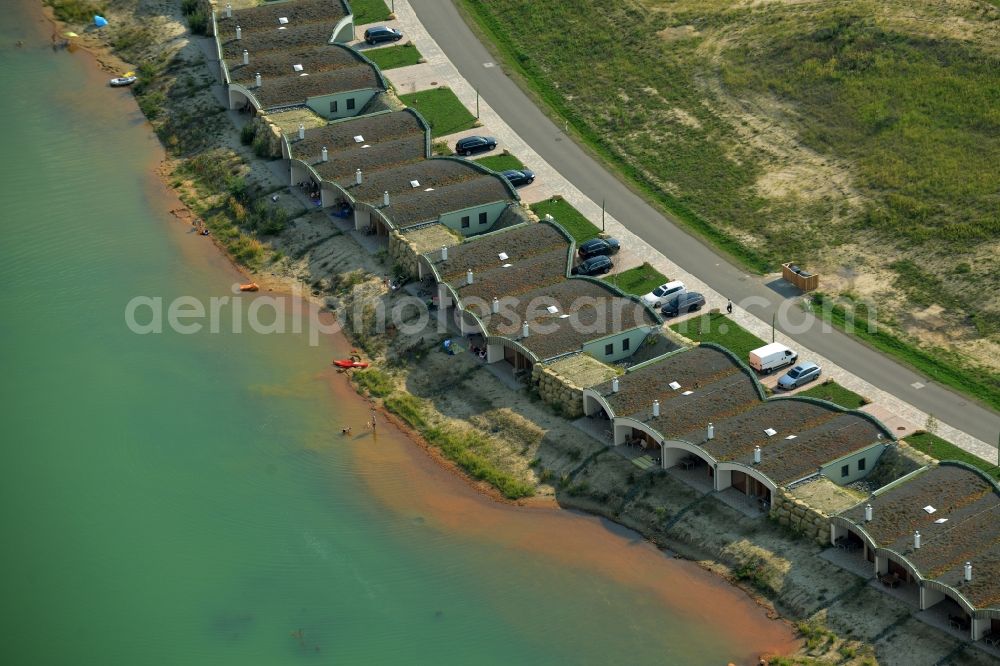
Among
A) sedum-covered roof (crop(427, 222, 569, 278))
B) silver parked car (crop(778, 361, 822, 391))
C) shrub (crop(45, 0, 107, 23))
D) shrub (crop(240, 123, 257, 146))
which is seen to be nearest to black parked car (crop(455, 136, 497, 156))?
sedum-covered roof (crop(427, 222, 569, 278))

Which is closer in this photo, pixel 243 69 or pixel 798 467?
pixel 798 467

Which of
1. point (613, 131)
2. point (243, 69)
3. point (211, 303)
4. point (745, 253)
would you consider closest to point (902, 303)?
point (745, 253)

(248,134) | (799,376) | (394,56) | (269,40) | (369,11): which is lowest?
(799,376)

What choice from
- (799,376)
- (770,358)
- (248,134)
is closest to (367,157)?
(248,134)

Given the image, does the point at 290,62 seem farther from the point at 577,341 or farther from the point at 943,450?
the point at 943,450

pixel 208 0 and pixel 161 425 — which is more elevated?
pixel 208 0

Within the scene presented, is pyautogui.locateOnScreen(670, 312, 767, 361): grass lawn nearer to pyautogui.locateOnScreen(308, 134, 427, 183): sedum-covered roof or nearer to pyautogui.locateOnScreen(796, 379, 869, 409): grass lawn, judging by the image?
pyautogui.locateOnScreen(796, 379, 869, 409): grass lawn

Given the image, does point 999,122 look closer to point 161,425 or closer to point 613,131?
point 613,131
